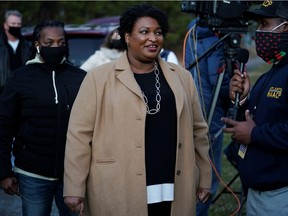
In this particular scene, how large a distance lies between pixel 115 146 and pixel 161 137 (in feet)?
0.92

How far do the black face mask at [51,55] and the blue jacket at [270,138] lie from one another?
1.37m

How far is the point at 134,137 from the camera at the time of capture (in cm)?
311

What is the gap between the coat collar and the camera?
3.16 metres

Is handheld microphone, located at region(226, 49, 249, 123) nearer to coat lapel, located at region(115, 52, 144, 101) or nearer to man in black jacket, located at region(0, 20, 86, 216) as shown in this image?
coat lapel, located at region(115, 52, 144, 101)

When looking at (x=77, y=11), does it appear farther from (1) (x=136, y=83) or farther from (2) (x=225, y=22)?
(1) (x=136, y=83)

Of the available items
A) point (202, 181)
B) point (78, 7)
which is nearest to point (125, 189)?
point (202, 181)

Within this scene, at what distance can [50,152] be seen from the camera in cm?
361

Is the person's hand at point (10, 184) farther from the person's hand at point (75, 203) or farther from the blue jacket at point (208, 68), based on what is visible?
the blue jacket at point (208, 68)

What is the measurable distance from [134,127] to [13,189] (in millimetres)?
1081

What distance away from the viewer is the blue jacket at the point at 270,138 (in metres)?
2.95

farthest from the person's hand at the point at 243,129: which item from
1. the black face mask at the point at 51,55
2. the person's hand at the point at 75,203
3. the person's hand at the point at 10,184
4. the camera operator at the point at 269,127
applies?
the person's hand at the point at 10,184

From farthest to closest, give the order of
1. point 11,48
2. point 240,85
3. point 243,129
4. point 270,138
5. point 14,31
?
1. point 14,31
2. point 11,48
3. point 240,85
4. point 243,129
5. point 270,138

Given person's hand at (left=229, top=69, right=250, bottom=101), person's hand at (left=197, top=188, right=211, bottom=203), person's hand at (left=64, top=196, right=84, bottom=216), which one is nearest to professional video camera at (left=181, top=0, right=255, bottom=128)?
person's hand at (left=229, top=69, right=250, bottom=101)

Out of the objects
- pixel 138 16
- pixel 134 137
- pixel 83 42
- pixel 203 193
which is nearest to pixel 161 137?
pixel 134 137
